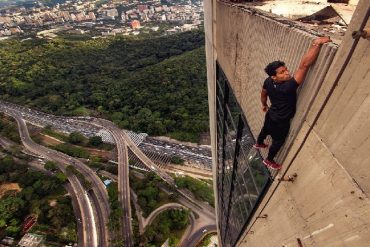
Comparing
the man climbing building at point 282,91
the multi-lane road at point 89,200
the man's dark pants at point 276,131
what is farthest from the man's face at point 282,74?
the multi-lane road at point 89,200

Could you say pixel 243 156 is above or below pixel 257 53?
below

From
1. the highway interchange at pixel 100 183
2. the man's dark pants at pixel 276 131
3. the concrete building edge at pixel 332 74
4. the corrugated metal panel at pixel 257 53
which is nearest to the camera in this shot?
the concrete building edge at pixel 332 74

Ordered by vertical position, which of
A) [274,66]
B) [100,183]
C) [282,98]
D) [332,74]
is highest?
[332,74]

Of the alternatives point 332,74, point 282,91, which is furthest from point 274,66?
point 332,74

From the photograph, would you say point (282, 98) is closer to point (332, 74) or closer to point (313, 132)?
point (313, 132)

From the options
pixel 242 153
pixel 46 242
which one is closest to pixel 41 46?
pixel 46 242

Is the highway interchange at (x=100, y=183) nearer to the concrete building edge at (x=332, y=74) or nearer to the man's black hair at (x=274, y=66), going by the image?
the concrete building edge at (x=332, y=74)
